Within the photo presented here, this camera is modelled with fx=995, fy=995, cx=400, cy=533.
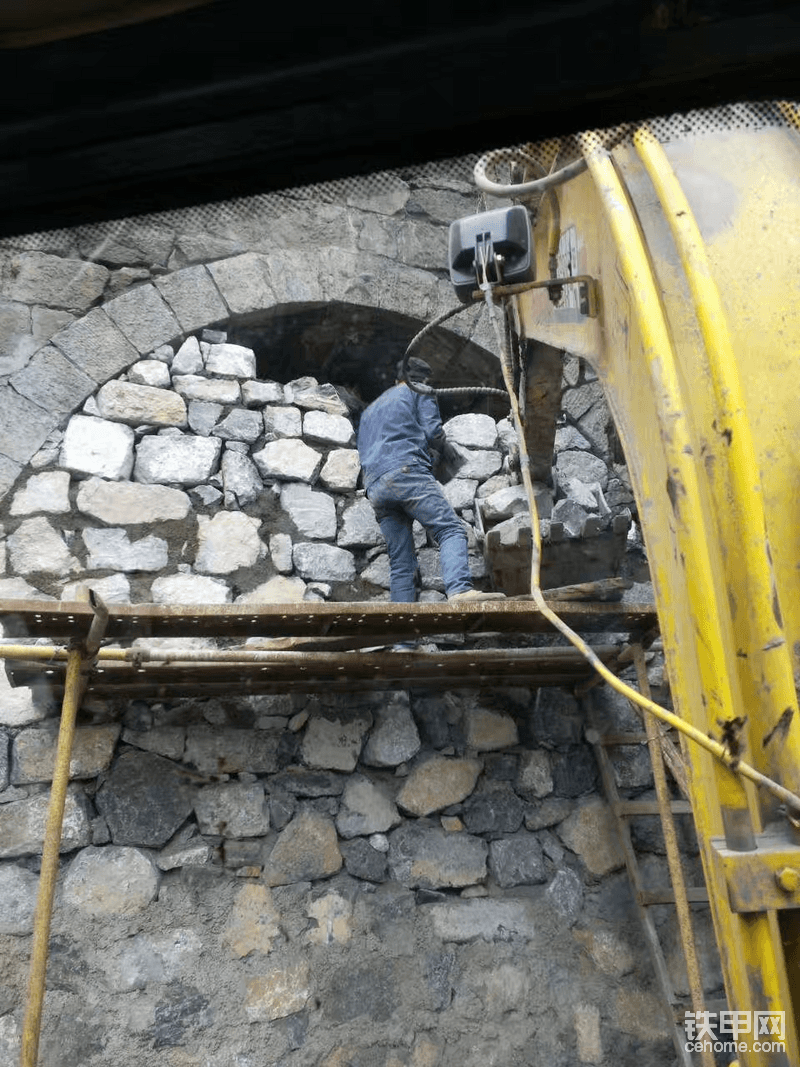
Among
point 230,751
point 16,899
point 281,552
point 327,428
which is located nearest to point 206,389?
point 327,428

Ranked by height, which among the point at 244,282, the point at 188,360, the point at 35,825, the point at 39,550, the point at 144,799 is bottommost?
the point at 35,825

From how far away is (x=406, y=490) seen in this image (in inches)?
211

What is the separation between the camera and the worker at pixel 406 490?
5.30 meters

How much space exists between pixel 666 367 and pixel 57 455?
168 inches

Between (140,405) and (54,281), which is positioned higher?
(54,281)

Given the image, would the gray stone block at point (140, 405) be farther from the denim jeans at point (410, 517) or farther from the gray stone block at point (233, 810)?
the gray stone block at point (233, 810)

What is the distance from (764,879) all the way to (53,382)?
16.5 ft

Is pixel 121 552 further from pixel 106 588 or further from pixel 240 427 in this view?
pixel 240 427

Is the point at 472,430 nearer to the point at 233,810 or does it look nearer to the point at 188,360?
the point at 188,360

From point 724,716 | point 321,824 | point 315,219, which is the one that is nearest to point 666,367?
point 724,716

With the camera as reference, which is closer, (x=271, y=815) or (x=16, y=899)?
(x=16, y=899)

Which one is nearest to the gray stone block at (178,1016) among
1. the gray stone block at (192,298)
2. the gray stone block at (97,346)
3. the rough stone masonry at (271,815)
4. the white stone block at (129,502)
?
the rough stone masonry at (271,815)

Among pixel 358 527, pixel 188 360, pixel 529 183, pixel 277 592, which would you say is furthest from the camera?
pixel 188 360

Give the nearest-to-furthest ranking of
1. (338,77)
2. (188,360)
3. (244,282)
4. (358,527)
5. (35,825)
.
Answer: (338,77) < (35,825) < (358,527) < (188,360) < (244,282)
